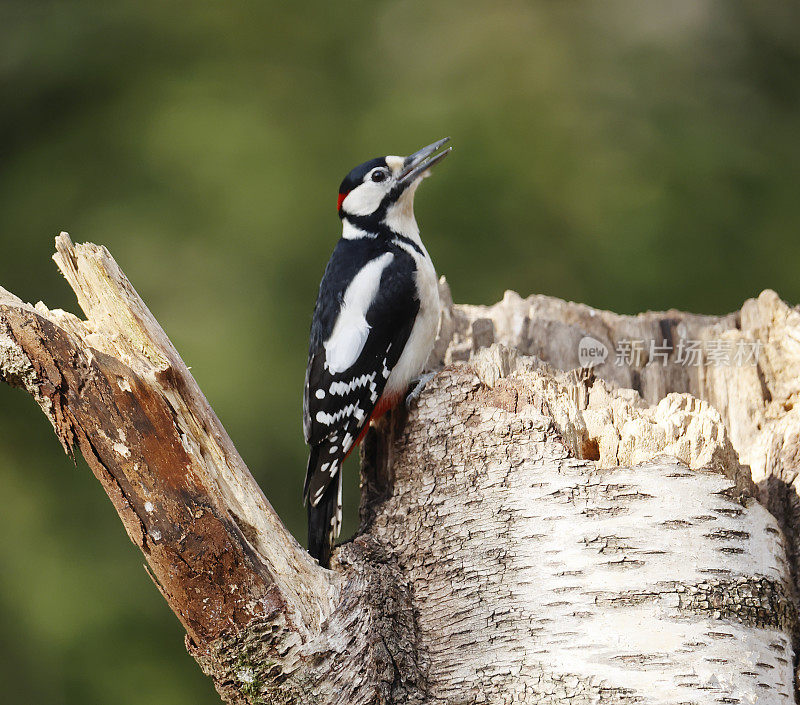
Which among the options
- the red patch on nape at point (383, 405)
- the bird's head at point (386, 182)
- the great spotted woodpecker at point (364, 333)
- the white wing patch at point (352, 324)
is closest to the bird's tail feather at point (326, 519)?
the great spotted woodpecker at point (364, 333)

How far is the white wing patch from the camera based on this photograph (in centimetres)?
295

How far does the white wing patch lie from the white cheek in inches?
17.5

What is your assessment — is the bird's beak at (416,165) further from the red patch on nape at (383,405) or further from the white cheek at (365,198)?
the red patch on nape at (383,405)

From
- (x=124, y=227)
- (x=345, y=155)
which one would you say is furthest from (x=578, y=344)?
(x=124, y=227)

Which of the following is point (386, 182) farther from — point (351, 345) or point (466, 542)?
point (466, 542)

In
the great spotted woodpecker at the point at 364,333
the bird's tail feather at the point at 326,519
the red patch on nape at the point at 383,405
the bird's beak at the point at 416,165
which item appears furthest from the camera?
the bird's beak at the point at 416,165

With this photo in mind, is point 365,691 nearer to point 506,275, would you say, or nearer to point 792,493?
point 792,493

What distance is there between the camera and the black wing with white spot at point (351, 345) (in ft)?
9.17

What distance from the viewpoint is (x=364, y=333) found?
2.99 meters

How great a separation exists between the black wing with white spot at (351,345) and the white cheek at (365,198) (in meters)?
0.29

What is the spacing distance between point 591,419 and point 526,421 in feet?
0.63

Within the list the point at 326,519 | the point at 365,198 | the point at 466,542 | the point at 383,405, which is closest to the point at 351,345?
the point at 383,405

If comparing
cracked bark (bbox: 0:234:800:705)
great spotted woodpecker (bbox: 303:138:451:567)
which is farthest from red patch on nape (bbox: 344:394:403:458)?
cracked bark (bbox: 0:234:800:705)

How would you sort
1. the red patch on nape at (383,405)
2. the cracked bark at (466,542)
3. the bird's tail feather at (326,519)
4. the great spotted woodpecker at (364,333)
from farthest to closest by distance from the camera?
the red patch on nape at (383,405) < the great spotted woodpecker at (364,333) < the bird's tail feather at (326,519) < the cracked bark at (466,542)
